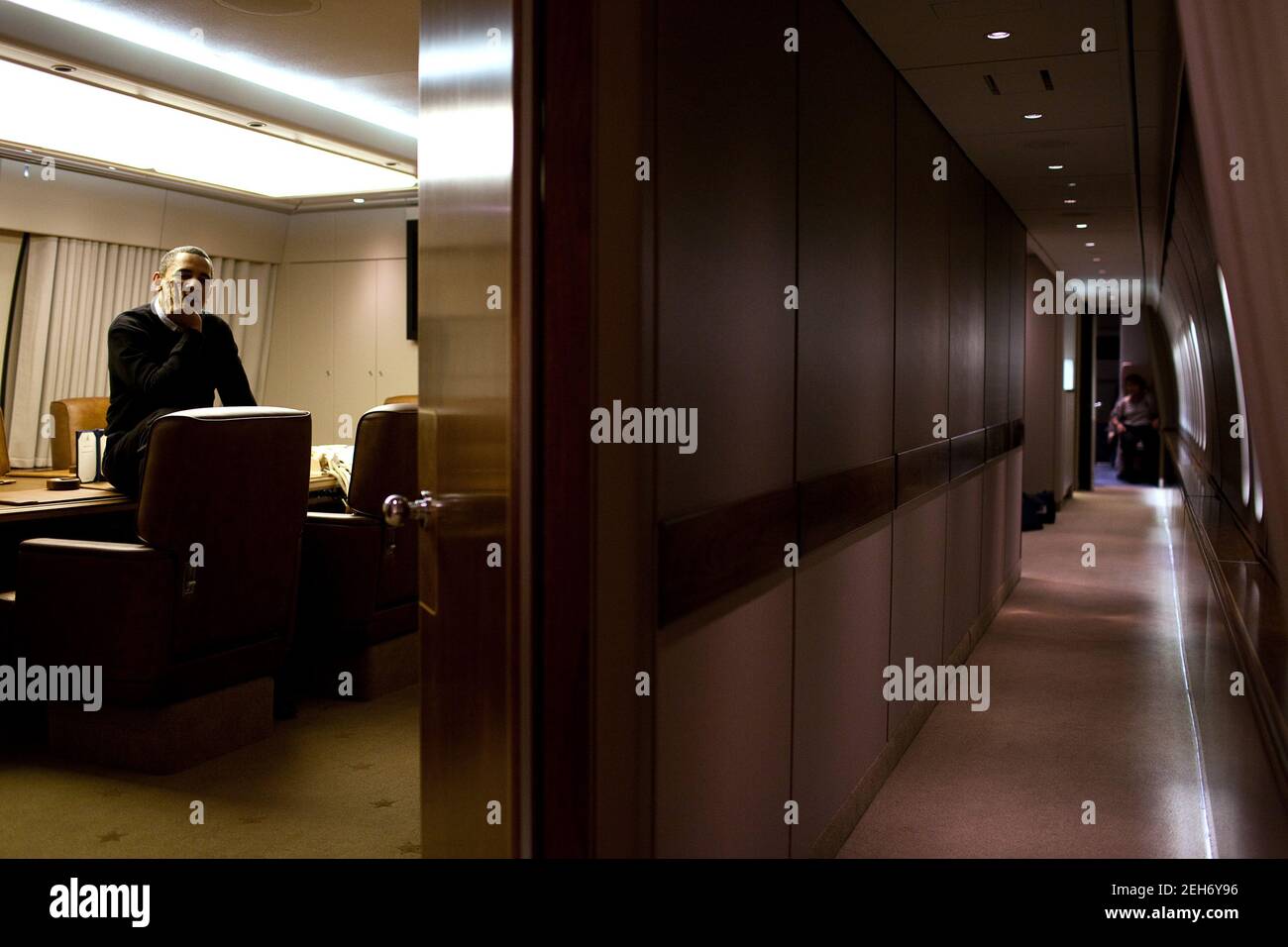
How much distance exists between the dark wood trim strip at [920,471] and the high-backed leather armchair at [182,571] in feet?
7.44

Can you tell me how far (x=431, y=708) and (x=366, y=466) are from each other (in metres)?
2.51

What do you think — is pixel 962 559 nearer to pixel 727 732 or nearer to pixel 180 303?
pixel 727 732

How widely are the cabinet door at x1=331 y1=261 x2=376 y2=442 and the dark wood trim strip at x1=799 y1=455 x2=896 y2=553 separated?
6.98 metres

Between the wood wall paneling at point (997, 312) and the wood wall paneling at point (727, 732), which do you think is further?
the wood wall paneling at point (997, 312)

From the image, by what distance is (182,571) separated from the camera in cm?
381

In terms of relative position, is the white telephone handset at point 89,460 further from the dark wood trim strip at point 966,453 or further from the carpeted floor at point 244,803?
the dark wood trim strip at point 966,453

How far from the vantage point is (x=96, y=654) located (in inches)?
152

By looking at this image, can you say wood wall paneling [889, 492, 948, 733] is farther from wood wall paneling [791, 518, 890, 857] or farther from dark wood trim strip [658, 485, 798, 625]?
dark wood trim strip [658, 485, 798, 625]

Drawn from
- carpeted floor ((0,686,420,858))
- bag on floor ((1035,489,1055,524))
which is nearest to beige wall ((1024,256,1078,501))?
bag on floor ((1035,489,1055,524))

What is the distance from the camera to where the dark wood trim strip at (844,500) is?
3148 mm

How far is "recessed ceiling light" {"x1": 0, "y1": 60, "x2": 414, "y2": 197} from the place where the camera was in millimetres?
6223

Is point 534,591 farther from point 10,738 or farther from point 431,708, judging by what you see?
point 10,738

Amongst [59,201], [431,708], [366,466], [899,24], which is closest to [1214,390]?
[899,24]
